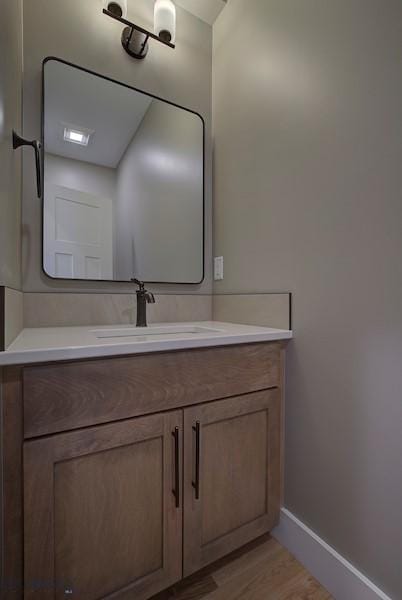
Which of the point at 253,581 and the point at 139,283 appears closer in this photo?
the point at 253,581

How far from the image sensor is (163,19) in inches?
53.1

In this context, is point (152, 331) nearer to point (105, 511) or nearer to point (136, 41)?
point (105, 511)

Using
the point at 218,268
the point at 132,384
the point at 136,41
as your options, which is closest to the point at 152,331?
the point at 132,384

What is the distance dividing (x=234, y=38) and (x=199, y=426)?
182 centimetres

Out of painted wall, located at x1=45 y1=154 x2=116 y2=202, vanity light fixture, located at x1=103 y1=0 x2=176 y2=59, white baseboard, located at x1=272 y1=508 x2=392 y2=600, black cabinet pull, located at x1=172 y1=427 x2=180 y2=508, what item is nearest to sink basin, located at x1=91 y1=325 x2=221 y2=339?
black cabinet pull, located at x1=172 y1=427 x2=180 y2=508

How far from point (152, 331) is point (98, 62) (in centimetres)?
123

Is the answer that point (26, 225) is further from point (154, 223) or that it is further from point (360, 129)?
point (360, 129)

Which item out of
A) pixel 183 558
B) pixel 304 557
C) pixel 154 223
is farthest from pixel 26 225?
pixel 304 557

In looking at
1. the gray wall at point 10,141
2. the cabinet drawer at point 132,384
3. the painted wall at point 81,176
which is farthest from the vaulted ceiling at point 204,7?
the cabinet drawer at point 132,384

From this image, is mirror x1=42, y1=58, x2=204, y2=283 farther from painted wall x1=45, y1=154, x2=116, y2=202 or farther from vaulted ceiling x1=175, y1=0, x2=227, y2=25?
vaulted ceiling x1=175, y1=0, x2=227, y2=25

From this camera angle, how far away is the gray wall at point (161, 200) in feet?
4.49

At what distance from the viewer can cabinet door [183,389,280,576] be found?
907mm

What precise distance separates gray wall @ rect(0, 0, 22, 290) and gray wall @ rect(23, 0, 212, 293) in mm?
65

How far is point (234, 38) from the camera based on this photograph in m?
1.45
